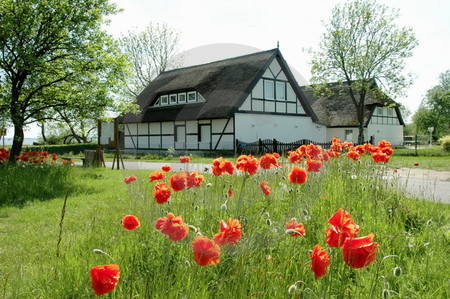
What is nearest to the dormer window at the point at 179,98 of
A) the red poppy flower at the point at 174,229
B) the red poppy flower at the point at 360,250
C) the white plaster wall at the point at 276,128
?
the white plaster wall at the point at 276,128

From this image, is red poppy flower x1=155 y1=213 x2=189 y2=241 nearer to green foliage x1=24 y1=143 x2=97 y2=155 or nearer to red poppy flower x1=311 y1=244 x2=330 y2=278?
red poppy flower x1=311 y1=244 x2=330 y2=278

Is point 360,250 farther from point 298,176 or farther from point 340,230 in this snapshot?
point 298,176

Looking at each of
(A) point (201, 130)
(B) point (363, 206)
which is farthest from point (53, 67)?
(A) point (201, 130)

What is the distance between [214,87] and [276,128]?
15.8ft

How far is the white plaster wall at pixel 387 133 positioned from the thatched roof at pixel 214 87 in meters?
9.49

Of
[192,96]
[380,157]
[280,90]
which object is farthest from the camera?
[192,96]

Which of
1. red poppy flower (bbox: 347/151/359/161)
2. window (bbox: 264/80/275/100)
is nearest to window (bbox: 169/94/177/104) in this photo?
window (bbox: 264/80/275/100)

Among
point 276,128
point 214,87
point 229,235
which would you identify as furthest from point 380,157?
point 214,87

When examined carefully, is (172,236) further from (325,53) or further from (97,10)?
(325,53)

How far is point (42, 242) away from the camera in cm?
410

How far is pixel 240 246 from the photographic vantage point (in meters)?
2.09

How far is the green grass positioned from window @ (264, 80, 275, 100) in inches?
697

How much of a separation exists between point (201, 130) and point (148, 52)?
1572cm

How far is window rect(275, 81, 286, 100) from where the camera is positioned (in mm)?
24027
